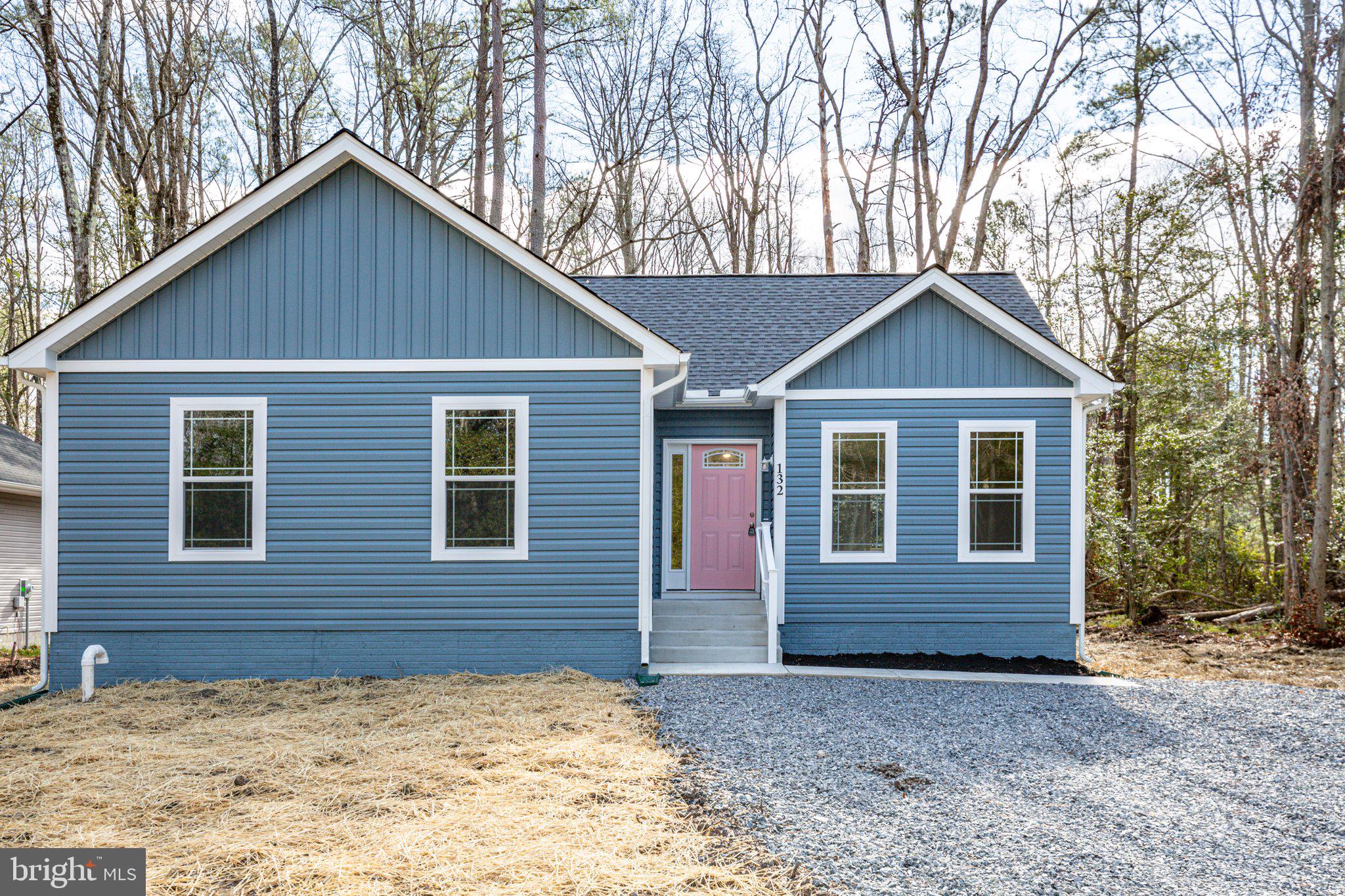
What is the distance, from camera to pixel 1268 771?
5590 mm

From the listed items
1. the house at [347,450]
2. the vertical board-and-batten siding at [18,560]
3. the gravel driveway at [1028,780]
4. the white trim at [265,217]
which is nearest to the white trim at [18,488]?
the vertical board-and-batten siding at [18,560]

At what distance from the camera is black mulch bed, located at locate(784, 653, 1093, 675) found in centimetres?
873

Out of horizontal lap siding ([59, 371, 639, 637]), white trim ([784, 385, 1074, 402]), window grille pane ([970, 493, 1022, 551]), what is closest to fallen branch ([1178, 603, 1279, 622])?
window grille pane ([970, 493, 1022, 551])

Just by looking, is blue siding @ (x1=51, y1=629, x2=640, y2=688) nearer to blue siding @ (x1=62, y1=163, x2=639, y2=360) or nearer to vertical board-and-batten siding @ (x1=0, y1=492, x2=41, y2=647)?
blue siding @ (x1=62, y1=163, x2=639, y2=360)

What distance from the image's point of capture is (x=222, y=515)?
8062 millimetres

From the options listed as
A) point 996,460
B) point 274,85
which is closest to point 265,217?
point 996,460

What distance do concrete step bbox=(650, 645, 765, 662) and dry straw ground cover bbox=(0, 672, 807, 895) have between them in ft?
5.41

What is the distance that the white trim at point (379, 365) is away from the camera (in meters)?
7.98

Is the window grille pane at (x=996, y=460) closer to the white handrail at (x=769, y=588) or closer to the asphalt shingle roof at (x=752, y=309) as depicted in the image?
the asphalt shingle roof at (x=752, y=309)

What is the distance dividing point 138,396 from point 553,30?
1216 cm

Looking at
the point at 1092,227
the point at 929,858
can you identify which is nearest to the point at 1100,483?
the point at 1092,227

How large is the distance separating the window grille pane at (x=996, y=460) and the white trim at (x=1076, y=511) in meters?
0.54

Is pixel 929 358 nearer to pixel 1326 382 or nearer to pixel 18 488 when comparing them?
pixel 1326 382

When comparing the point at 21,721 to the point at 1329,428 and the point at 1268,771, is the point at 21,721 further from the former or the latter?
the point at 1329,428
